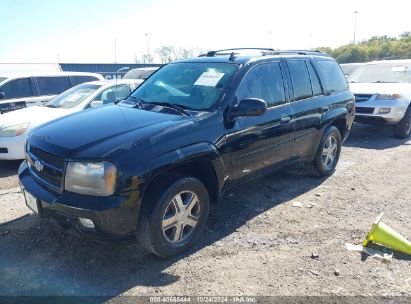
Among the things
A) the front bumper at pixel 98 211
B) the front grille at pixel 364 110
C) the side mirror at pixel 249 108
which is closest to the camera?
the front bumper at pixel 98 211

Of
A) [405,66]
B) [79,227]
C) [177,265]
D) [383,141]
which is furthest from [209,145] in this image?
[405,66]

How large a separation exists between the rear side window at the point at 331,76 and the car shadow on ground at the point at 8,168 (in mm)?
5160

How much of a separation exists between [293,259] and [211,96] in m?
1.81

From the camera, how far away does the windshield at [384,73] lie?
927cm

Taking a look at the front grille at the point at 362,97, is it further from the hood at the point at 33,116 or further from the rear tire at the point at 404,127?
the hood at the point at 33,116

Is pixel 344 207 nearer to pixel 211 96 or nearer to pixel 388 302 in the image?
pixel 388 302

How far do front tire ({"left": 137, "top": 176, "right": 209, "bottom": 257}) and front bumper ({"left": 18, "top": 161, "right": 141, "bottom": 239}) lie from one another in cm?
14

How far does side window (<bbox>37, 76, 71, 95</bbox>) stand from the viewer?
27.9 feet

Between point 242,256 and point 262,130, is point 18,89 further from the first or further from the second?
point 242,256

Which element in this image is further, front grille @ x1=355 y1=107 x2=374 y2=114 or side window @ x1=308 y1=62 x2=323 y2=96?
front grille @ x1=355 y1=107 x2=374 y2=114

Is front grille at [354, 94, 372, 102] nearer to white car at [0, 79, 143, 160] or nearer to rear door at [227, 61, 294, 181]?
rear door at [227, 61, 294, 181]

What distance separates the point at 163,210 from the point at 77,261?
0.97 metres

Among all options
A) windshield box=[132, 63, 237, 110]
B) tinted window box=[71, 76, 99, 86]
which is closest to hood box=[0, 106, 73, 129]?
tinted window box=[71, 76, 99, 86]

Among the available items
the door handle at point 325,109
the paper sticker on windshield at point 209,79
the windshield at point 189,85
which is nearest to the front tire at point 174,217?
the windshield at point 189,85
